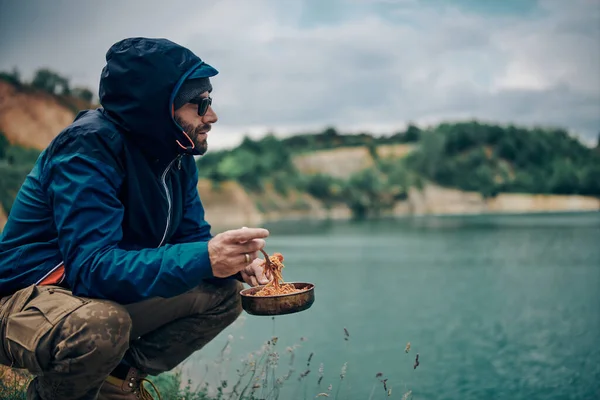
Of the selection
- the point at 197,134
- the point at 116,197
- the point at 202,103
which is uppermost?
the point at 202,103

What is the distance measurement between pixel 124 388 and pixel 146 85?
3.91 feet

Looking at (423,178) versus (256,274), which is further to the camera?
(423,178)

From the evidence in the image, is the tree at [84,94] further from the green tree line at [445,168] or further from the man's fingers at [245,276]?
the man's fingers at [245,276]

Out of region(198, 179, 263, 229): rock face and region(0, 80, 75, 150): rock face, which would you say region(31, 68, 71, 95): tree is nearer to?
region(0, 80, 75, 150): rock face

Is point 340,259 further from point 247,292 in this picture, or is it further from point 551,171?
point 551,171

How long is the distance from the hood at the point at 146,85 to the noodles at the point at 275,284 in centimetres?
67

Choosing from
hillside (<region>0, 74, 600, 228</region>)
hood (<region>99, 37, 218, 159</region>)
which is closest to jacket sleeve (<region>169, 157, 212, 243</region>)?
hood (<region>99, 37, 218, 159</region>)

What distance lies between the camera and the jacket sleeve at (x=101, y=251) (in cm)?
212

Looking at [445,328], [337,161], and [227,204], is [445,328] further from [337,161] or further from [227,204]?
[337,161]

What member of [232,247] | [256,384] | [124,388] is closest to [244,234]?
[232,247]

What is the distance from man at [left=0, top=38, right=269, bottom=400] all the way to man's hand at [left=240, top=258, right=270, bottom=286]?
250 mm

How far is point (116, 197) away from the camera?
2.30m

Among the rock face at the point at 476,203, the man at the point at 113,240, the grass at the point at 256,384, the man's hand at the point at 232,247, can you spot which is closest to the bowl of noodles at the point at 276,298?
the man at the point at 113,240

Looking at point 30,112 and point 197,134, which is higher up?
point 30,112
